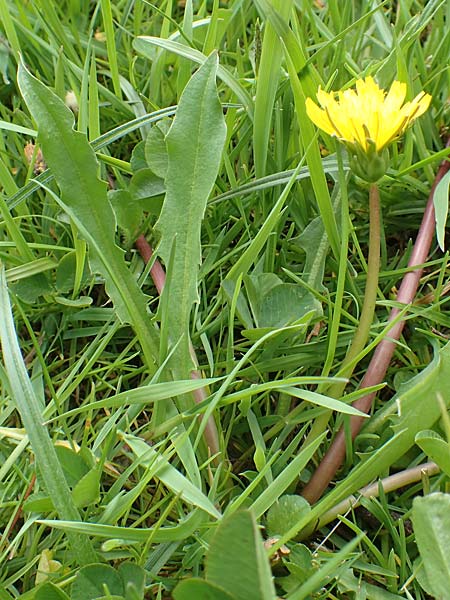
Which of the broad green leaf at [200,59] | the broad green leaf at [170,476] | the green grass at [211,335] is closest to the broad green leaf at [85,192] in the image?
the green grass at [211,335]

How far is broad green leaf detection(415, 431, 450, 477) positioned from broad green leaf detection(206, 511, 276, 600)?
29 cm

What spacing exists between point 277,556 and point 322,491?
0.46 ft

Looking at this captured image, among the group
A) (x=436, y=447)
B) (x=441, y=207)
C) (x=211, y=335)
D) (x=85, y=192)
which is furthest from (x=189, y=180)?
(x=436, y=447)

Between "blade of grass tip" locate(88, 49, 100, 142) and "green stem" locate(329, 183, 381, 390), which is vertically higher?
"blade of grass tip" locate(88, 49, 100, 142)

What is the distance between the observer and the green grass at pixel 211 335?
94cm

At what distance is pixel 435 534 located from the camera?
2.83ft

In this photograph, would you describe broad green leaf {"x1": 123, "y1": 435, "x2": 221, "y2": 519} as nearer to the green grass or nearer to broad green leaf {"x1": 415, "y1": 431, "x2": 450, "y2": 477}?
the green grass

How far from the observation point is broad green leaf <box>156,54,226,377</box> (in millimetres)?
1058

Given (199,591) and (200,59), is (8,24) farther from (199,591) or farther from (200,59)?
(199,591)

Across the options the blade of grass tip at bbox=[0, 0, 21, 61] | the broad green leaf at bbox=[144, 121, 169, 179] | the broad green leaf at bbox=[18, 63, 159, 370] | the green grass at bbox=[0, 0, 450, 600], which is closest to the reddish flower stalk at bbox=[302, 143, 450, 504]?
the green grass at bbox=[0, 0, 450, 600]

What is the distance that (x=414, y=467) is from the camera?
1048 mm

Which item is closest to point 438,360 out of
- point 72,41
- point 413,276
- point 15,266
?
point 413,276

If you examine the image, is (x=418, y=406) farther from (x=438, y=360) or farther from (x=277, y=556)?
(x=277, y=556)

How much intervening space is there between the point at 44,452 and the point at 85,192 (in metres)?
0.40
